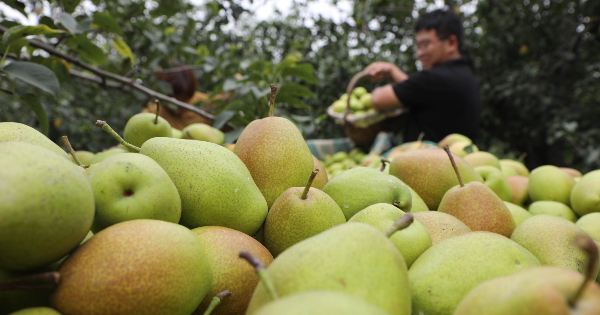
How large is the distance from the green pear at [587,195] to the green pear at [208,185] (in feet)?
4.48

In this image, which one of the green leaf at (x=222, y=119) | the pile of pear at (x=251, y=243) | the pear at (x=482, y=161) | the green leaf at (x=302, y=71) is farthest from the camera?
the green leaf at (x=302, y=71)

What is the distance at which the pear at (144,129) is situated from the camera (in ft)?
5.32

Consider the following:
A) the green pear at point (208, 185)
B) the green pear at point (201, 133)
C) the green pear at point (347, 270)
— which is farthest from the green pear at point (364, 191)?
the green pear at point (201, 133)

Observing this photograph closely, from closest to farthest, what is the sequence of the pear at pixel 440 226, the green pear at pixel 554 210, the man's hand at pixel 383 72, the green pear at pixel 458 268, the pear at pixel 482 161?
the green pear at pixel 458 268 < the pear at pixel 440 226 < the green pear at pixel 554 210 < the pear at pixel 482 161 < the man's hand at pixel 383 72

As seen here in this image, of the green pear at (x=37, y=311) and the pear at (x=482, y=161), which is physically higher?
the green pear at (x=37, y=311)

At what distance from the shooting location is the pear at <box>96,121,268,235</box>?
1.00 m

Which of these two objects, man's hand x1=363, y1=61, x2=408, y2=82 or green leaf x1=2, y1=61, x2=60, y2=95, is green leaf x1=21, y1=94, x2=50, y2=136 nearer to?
green leaf x1=2, y1=61, x2=60, y2=95

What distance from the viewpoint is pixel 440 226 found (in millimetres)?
1062

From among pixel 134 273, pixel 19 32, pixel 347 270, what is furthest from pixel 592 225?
pixel 19 32

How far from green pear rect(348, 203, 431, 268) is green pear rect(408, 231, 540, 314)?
0.06 metres

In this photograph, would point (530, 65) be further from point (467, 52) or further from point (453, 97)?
point (453, 97)

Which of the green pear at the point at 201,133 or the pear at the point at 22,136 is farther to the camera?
the green pear at the point at 201,133

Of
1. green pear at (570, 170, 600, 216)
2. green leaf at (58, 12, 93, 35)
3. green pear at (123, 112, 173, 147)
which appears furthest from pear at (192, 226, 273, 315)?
green leaf at (58, 12, 93, 35)

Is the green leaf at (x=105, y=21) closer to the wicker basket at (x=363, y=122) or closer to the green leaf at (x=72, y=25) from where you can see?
the green leaf at (x=72, y=25)
